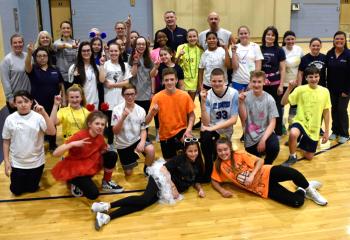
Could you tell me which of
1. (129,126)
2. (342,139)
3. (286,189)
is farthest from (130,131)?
(342,139)

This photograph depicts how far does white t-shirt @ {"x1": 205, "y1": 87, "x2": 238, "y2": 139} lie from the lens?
419 cm

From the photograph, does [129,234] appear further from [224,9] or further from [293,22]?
[293,22]

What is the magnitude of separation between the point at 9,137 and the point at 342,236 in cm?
315

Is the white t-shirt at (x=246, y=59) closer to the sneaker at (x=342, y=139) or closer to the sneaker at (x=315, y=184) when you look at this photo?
the sneaker at (x=342, y=139)

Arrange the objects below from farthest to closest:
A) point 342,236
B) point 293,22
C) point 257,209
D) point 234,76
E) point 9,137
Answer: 1. point 293,22
2. point 234,76
3. point 9,137
4. point 257,209
5. point 342,236

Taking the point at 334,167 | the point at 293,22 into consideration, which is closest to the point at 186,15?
the point at 293,22

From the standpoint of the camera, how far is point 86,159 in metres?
3.79

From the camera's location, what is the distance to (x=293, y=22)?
51.0ft

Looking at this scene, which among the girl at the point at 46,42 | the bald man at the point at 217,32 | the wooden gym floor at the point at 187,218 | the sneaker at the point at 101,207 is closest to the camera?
the wooden gym floor at the point at 187,218

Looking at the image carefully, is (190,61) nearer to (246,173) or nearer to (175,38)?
(175,38)

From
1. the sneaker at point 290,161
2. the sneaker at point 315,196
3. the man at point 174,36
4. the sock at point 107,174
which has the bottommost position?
the sneaker at point 315,196

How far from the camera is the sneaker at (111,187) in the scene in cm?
391

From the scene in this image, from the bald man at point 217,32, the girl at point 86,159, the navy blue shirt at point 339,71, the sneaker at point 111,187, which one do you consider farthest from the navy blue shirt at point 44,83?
the navy blue shirt at point 339,71

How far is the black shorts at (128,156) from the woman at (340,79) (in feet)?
8.48
